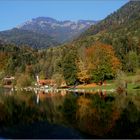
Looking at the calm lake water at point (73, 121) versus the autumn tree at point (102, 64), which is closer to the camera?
the calm lake water at point (73, 121)

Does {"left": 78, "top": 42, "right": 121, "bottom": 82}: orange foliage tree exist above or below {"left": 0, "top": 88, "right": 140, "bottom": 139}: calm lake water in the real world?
above

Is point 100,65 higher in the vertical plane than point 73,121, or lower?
higher

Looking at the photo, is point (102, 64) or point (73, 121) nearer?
point (73, 121)

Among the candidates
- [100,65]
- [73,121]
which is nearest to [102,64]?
[100,65]

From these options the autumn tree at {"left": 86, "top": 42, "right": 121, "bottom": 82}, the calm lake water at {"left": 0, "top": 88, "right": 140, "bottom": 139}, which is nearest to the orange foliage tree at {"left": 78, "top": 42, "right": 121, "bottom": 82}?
the autumn tree at {"left": 86, "top": 42, "right": 121, "bottom": 82}

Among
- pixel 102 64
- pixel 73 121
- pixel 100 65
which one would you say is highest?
pixel 102 64

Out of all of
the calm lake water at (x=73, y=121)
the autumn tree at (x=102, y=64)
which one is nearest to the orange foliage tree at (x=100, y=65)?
the autumn tree at (x=102, y=64)

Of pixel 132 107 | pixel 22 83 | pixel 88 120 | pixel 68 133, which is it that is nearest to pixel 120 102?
pixel 132 107

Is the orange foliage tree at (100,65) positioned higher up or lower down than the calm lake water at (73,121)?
higher up

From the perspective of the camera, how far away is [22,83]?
577ft

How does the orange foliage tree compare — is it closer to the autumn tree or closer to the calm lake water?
the autumn tree

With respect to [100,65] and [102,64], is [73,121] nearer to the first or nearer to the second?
[100,65]

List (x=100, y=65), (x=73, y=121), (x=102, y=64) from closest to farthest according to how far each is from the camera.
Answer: (x=73, y=121), (x=100, y=65), (x=102, y=64)

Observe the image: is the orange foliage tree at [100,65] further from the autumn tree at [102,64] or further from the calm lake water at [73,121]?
the calm lake water at [73,121]
